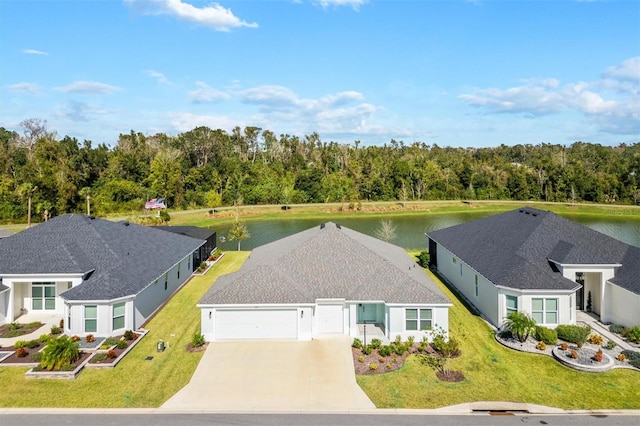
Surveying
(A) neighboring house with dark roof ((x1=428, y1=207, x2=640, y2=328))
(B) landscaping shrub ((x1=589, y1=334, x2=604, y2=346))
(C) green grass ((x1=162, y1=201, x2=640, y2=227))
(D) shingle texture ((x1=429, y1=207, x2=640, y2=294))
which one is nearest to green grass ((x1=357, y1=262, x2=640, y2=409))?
(B) landscaping shrub ((x1=589, y1=334, x2=604, y2=346))

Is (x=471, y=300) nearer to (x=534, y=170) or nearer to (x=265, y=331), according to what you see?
(x=265, y=331)

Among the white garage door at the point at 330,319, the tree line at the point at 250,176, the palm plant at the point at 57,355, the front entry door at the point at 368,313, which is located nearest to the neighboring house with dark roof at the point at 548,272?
the front entry door at the point at 368,313

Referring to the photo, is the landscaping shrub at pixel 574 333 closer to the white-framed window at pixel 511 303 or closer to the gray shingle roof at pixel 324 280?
the white-framed window at pixel 511 303

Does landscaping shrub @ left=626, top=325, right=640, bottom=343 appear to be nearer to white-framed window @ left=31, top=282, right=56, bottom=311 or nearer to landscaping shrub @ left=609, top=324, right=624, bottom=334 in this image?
landscaping shrub @ left=609, top=324, right=624, bottom=334

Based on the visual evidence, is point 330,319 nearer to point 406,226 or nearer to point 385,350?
point 385,350

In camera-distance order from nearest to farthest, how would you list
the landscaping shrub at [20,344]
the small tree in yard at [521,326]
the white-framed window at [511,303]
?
the landscaping shrub at [20,344] < the small tree in yard at [521,326] < the white-framed window at [511,303]

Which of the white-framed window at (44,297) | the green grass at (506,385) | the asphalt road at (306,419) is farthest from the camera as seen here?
the white-framed window at (44,297)

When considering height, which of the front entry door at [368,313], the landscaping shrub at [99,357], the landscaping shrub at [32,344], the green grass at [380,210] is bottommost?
the landscaping shrub at [99,357]
